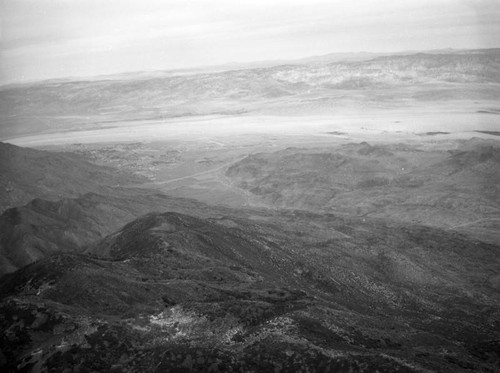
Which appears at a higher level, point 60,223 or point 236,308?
point 236,308

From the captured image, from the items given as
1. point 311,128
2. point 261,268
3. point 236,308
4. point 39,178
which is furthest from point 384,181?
point 311,128

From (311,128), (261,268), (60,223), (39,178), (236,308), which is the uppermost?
(236,308)

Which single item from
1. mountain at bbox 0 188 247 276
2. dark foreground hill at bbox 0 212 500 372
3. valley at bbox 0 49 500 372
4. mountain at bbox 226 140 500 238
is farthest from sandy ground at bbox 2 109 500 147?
dark foreground hill at bbox 0 212 500 372

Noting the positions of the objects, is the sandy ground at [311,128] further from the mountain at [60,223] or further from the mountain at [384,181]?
the mountain at [60,223]

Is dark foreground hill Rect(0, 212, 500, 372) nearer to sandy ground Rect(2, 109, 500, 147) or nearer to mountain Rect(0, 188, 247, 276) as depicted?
mountain Rect(0, 188, 247, 276)

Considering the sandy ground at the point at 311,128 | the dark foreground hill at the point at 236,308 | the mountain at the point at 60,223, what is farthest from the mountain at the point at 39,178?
the sandy ground at the point at 311,128

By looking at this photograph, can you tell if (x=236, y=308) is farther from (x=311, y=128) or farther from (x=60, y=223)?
(x=311, y=128)
